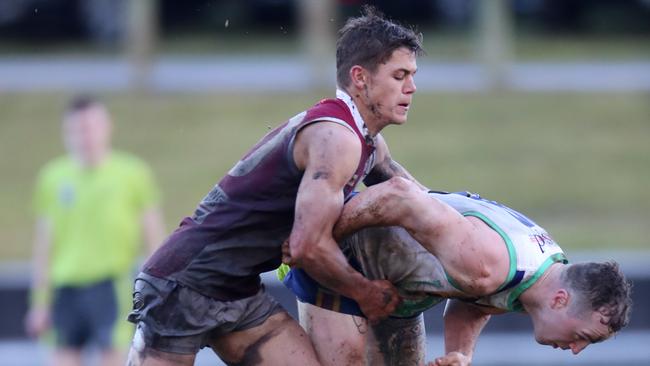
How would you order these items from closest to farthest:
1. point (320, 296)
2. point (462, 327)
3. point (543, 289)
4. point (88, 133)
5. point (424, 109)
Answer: point (543, 289), point (320, 296), point (462, 327), point (88, 133), point (424, 109)

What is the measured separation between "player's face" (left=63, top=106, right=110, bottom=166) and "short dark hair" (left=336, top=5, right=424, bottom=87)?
4.49 m

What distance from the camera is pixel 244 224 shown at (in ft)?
17.4

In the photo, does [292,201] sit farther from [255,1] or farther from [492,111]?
[255,1]

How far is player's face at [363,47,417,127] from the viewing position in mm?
5234

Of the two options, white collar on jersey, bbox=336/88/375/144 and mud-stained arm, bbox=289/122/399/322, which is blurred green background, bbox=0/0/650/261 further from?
mud-stained arm, bbox=289/122/399/322

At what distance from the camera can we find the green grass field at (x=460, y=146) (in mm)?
15156

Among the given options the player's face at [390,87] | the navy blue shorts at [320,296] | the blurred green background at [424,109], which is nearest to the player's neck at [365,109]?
the player's face at [390,87]

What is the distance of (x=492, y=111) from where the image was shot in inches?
689

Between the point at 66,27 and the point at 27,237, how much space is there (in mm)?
7135

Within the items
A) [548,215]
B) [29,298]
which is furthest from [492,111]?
[29,298]

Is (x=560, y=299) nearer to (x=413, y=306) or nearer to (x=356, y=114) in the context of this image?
(x=413, y=306)

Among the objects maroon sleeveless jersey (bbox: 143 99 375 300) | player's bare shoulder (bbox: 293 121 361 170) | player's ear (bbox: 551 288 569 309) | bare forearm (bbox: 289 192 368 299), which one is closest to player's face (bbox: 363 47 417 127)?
maroon sleeveless jersey (bbox: 143 99 375 300)

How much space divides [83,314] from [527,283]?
5.26 metres

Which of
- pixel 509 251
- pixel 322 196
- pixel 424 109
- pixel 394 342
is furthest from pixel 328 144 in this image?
pixel 424 109
